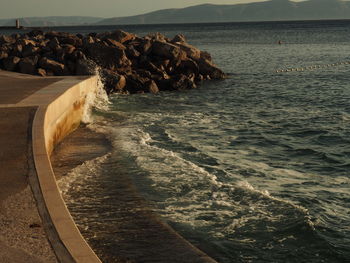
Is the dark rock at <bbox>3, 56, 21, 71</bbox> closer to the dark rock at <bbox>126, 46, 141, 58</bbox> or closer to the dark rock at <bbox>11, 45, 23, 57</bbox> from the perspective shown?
the dark rock at <bbox>11, 45, 23, 57</bbox>

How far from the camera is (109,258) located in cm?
732

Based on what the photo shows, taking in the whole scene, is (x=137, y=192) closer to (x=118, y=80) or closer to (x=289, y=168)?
(x=289, y=168)

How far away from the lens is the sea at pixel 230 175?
8305 millimetres

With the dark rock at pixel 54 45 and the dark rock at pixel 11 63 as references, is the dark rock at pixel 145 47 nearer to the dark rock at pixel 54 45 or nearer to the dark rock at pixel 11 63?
the dark rock at pixel 54 45

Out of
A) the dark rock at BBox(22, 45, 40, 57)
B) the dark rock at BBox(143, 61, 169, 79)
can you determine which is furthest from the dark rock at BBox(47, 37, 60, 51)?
the dark rock at BBox(143, 61, 169, 79)

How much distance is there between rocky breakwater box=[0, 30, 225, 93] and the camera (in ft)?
83.3

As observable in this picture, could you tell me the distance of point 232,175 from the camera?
38.3 feet

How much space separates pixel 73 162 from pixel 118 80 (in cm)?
1329

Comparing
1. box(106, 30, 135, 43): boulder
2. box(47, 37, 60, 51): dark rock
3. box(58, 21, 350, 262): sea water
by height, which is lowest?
box(58, 21, 350, 262): sea water

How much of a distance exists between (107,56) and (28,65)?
13.9 feet

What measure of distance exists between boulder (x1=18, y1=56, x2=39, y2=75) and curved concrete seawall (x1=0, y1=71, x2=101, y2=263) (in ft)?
8.96

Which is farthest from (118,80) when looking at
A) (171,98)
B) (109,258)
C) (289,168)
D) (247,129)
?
(109,258)

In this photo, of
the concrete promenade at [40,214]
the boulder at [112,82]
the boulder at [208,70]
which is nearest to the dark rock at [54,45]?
the boulder at [112,82]

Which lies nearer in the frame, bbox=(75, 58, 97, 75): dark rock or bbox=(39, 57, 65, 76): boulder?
bbox=(75, 58, 97, 75): dark rock
